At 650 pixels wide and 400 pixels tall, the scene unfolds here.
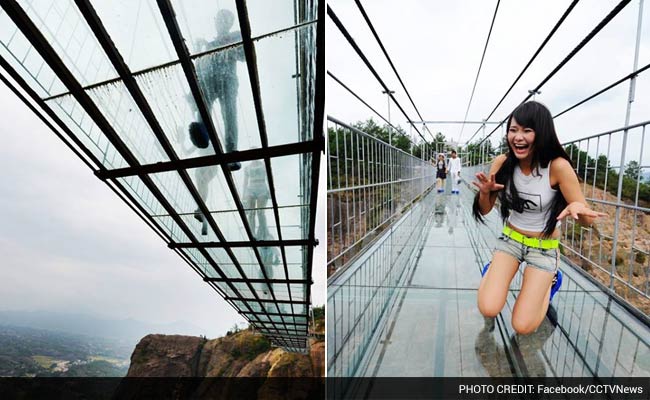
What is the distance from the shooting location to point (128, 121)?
457cm

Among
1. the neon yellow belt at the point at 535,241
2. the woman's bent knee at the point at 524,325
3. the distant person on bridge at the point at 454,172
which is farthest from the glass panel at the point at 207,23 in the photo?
the distant person on bridge at the point at 454,172

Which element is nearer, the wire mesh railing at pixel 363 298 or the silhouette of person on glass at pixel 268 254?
the wire mesh railing at pixel 363 298

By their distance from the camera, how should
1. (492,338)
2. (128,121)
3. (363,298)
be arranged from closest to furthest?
(492,338) → (363,298) → (128,121)

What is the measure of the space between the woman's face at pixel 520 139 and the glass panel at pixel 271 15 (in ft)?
5.81

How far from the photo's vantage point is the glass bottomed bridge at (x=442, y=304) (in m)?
1.55

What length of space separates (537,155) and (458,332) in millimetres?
987

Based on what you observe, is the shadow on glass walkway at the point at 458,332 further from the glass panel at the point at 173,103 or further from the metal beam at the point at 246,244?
the metal beam at the point at 246,244

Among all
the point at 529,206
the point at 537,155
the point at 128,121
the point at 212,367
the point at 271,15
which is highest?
the point at 271,15

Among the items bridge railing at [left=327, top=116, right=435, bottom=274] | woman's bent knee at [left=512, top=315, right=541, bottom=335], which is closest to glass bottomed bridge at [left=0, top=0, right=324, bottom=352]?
bridge railing at [left=327, top=116, right=435, bottom=274]

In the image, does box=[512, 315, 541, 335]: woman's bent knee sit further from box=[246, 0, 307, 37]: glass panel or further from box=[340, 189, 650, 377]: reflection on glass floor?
box=[246, 0, 307, 37]: glass panel

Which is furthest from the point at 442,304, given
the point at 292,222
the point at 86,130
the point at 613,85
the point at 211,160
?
the point at 292,222

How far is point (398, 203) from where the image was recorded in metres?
5.12

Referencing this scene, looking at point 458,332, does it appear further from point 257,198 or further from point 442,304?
point 257,198

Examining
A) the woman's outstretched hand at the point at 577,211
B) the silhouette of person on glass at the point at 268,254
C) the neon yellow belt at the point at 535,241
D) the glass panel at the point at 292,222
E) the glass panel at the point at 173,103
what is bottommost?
the silhouette of person on glass at the point at 268,254
